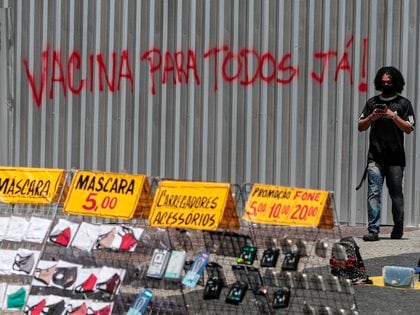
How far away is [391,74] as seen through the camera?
44.2 ft

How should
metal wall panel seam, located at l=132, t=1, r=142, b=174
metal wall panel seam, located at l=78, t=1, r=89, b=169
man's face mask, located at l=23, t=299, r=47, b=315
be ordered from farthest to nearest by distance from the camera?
metal wall panel seam, located at l=78, t=1, r=89, b=169 < metal wall panel seam, located at l=132, t=1, r=142, b=174 < man's face mask, located at l=23, t=299, r=47, b=315

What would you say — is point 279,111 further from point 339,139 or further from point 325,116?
point 339,139

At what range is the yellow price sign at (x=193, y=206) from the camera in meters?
8.72

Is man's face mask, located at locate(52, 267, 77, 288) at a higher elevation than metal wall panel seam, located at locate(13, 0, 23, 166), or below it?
below

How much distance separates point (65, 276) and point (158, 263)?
0.80 m

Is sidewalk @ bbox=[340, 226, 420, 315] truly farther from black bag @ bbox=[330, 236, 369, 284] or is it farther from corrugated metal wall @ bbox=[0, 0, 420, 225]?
corrugated metal wall @ bbox=[0, 0, 420, 225]

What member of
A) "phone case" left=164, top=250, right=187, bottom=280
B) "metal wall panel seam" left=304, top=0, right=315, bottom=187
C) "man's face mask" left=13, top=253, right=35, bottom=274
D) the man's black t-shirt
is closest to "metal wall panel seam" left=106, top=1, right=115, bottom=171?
"metal wall panel seam" left=304, top=0, right=315, bottom=187

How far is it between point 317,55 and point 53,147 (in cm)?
357

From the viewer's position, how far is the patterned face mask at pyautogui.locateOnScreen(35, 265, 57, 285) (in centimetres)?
935

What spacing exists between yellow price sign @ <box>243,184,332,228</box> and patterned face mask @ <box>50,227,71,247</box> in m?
1.31

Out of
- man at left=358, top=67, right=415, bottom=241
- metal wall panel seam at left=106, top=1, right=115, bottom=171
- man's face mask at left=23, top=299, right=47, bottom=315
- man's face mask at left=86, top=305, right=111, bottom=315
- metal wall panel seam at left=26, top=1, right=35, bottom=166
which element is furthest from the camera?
metal wall panel seam at left=26, top=1, right=35, bottom=166

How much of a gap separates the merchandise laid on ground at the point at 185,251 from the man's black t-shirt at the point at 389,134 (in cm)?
430

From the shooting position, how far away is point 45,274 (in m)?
9.39

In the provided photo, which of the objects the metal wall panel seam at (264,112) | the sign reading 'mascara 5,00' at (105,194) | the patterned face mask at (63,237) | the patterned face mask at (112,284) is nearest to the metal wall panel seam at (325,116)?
the metal wall panel seam at (264,112)
